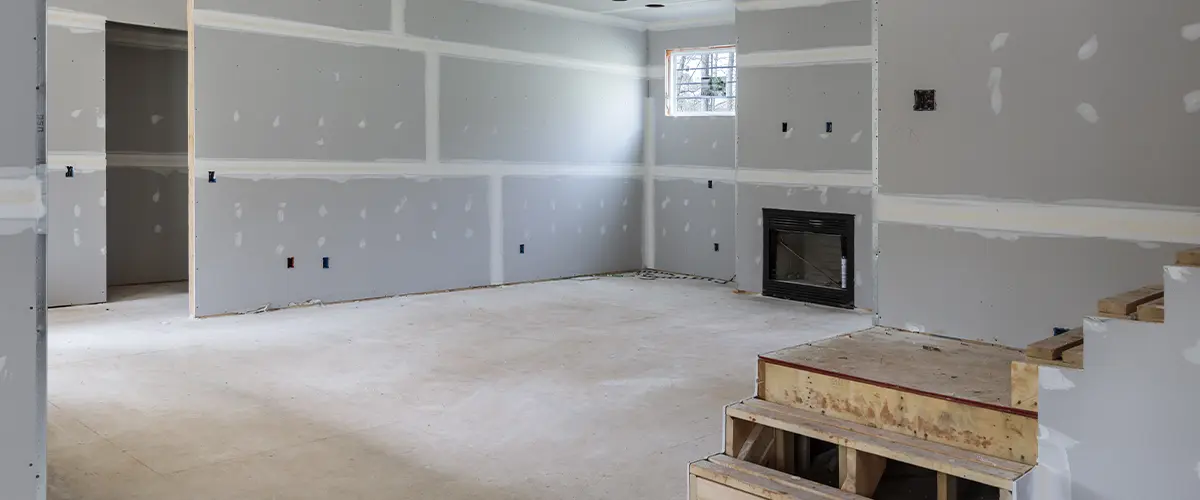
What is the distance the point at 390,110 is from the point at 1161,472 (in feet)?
22.4

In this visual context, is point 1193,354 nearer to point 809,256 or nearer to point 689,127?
point 809,256

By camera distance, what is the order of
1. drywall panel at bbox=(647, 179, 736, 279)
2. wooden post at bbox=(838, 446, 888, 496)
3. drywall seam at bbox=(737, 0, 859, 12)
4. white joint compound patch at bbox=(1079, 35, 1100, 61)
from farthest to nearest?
drywall panel at bbox=(647, 179, 736, 279), drywall seam at bbox=(737, 0, 859, 12), white joint compound patch at bbox=(1079, 35, 1100, 61), wooden post at bbox=(838, 446, 888, 496)

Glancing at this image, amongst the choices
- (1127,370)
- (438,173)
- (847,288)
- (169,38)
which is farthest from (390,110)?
(1127,370)

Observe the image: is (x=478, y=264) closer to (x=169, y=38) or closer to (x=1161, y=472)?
(x=169, y=38)

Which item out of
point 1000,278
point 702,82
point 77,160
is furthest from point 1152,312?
point 77,160

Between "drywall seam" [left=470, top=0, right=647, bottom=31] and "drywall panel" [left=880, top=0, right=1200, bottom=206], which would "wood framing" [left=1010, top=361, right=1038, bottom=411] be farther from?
"drywall seam" [left=470, top=0, right=647, bottom=31]

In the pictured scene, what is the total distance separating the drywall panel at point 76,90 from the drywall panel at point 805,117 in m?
5.62

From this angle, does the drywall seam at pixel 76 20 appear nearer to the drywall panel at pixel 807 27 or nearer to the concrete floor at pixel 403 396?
the concrete floor at pixel 403 396

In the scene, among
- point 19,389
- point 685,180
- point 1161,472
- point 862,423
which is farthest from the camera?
point 685,180

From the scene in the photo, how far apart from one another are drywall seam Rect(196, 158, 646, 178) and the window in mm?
905

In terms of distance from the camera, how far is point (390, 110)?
814 cm

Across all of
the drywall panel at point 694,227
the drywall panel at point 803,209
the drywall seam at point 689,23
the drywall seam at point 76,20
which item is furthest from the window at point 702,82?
the drywall seam at point 76,20

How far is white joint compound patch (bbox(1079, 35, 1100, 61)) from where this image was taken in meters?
3.97

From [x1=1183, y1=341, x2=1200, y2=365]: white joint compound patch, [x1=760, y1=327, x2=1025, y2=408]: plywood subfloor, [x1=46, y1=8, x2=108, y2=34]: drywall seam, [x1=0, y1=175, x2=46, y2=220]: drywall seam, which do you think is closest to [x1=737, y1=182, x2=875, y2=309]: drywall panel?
[x1=760, y1=327, x2=1025, y2=408]: plywood subfloor
